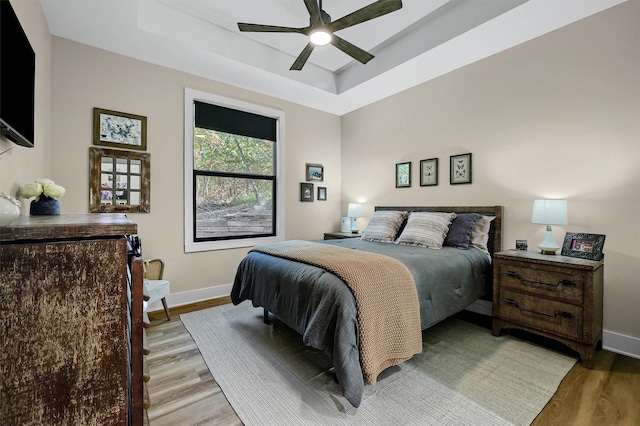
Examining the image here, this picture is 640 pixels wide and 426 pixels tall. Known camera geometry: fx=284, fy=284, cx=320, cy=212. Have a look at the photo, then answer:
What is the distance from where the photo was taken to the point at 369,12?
2061 millimetres

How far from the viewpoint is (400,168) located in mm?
3982

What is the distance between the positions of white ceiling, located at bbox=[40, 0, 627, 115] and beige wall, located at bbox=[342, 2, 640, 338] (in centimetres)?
22

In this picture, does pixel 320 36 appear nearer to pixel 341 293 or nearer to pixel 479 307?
pixel 341 293

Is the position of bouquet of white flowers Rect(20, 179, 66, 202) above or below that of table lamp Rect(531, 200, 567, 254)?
above

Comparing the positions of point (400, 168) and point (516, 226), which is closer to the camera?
point (516, 226)

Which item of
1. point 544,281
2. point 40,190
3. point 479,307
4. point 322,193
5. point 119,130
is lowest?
point 479,307

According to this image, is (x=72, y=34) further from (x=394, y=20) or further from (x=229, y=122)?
(x=394, y=20)

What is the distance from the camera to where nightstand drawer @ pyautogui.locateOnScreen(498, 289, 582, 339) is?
82.2 inches

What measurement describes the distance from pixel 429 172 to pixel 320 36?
84.3 inches

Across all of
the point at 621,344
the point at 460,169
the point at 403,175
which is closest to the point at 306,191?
the point at 403,175

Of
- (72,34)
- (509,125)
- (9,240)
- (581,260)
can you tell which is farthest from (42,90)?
(581,260)

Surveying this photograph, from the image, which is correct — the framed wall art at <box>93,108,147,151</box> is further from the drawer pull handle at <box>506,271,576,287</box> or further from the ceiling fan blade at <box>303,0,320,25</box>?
the drawer pull handle at <box>506,271,576,287</box>

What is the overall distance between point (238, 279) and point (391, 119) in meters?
3.01

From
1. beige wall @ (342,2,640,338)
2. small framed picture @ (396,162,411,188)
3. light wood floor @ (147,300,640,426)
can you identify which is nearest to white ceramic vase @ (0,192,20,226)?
light wood floor @ (147,300,640,426)
